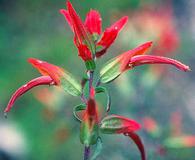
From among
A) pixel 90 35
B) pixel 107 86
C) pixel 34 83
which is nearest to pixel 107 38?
pixel 90 35

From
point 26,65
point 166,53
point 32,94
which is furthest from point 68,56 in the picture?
point 166,53

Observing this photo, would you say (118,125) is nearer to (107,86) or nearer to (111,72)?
(111,72)

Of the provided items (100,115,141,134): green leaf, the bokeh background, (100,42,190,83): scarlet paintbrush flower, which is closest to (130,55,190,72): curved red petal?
(100,42,190,83): scarlet paintbrush flower

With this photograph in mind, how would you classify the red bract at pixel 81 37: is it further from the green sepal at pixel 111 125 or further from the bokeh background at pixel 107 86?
the bokeh background at pixel 107 86

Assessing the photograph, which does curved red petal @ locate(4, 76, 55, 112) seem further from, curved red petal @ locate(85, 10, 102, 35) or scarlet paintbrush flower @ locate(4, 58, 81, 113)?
curved red petal @ locate(85, 10, 102, 35)

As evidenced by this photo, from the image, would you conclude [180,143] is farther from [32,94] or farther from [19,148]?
[32,94]

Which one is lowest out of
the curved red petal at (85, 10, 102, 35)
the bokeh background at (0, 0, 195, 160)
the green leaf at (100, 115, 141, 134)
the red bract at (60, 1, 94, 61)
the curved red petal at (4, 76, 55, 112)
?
the green leaf at (100, 115, 141, 134)

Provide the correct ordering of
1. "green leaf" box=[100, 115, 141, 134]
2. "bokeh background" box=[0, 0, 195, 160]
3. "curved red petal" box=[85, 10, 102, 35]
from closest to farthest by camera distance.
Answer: "green leaf" box=[100, 115, 141, 134], "curved red petal" box=[85, 10, 102, 35], "bokeh background" box=[0, 0, 195, 160]
